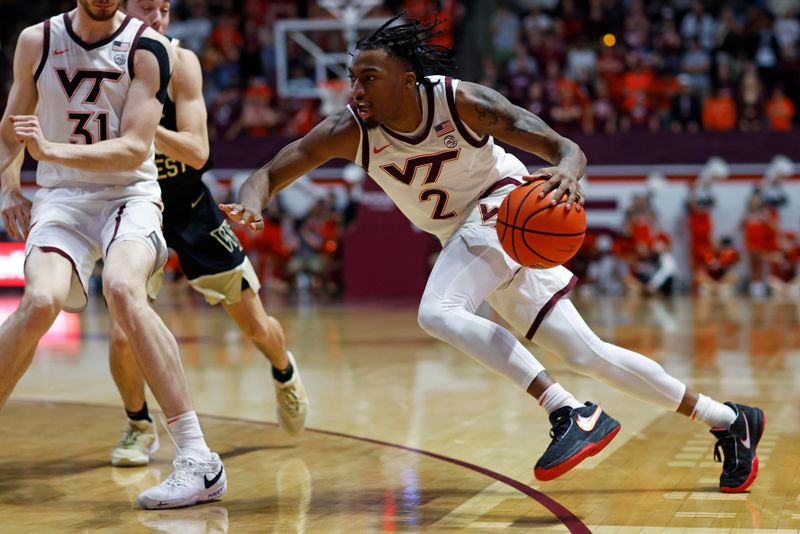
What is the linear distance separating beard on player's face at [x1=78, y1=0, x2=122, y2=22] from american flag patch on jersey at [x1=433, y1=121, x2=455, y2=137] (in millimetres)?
1341

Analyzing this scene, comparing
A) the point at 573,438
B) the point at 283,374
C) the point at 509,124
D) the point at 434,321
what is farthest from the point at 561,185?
the point at 283,374

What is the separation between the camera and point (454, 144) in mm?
4828

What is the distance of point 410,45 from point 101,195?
1.39 metres

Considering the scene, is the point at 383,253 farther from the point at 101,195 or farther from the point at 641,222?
the point at 101,195

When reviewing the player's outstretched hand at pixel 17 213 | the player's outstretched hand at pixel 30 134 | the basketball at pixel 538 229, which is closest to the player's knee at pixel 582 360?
the basketball at pixel 538 229

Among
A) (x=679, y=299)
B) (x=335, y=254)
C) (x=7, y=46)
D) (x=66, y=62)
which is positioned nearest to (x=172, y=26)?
(x=7, y=46)

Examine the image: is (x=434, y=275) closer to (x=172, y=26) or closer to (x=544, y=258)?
(x=544, y=258)

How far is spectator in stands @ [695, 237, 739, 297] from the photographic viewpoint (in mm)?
16312

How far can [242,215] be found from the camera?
14.8 feet

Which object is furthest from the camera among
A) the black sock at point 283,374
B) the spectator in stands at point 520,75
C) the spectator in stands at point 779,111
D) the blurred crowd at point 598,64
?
the spectator in stands at point 520,75

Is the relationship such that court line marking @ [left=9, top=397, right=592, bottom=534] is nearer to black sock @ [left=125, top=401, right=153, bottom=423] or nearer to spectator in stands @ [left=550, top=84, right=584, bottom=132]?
black sock @ [left=125, top=401, right=153, bottom=423]

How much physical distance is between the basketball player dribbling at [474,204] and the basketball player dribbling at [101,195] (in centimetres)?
49

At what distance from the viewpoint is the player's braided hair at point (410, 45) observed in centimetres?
475

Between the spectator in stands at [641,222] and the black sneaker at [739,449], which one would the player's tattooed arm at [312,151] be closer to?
the black sneaker at [739,449]
